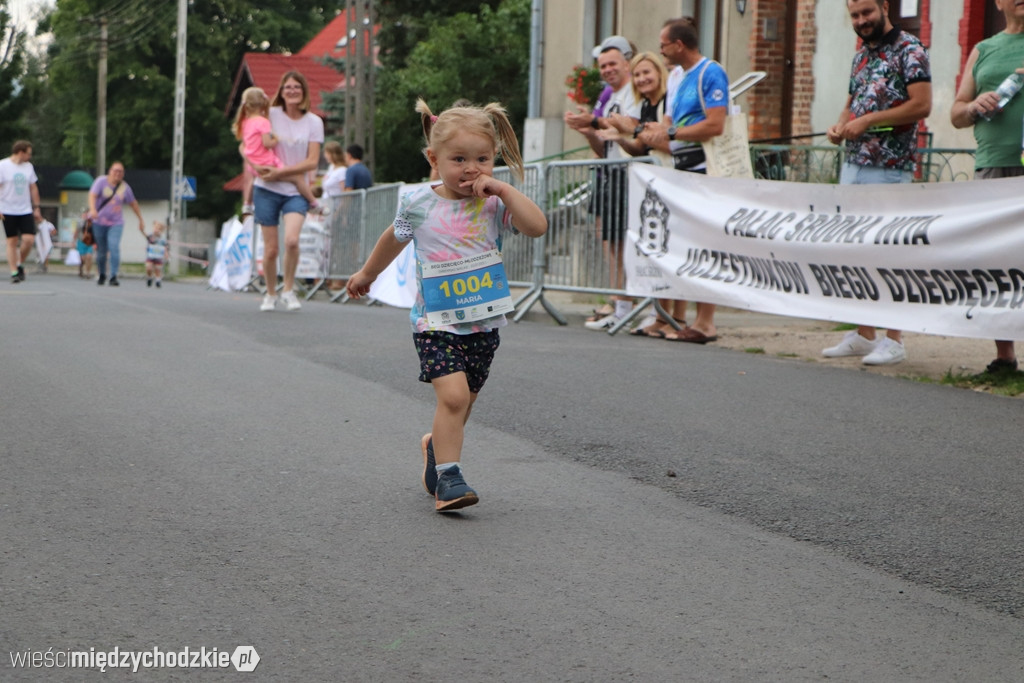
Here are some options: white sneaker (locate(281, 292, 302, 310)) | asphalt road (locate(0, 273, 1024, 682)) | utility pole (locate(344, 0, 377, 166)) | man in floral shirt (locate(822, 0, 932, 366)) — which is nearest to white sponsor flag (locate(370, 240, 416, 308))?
white sneaker (locate(281, 292, 302, 310))

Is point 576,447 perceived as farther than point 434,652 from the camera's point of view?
Yes

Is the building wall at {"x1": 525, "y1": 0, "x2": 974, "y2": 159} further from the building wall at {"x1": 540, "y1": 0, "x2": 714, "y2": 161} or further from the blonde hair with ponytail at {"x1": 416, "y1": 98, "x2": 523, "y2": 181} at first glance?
the blonde hair with ponytail at {"x1": 416, "y1": 98, "x2": 523, "y2": 181}

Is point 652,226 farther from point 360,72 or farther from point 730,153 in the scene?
point 360,72

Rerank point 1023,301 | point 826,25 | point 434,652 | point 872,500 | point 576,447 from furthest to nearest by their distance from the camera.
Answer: point 826,25 < point 1023,301 < point 576,447 < point 872,500 < point 434,652

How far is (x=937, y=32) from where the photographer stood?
16.1 meters

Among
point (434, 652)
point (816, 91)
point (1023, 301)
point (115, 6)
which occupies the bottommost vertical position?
point (434, 652)

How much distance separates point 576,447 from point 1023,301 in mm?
3324

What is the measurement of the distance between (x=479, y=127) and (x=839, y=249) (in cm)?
521

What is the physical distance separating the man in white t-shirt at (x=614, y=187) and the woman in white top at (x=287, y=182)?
2.46 m

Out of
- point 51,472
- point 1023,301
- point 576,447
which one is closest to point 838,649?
point 576,447

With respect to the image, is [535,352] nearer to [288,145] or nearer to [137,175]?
[288,145]

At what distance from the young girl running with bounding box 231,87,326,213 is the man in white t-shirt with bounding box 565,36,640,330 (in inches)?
99.5

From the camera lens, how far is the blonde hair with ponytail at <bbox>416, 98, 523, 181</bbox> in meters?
4.90

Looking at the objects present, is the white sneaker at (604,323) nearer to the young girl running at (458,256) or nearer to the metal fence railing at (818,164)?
the metal fence railing at (818,164)
